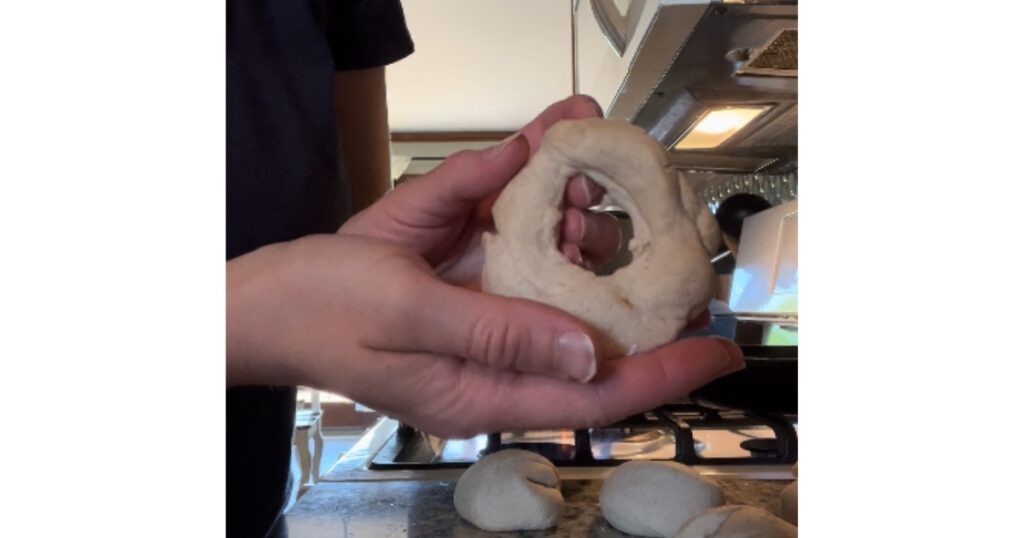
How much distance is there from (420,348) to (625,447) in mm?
865

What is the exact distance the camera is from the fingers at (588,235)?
74 cm

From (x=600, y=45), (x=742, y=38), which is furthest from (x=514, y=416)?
(x=600, y=45)

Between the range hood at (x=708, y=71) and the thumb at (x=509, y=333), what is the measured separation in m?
0.61

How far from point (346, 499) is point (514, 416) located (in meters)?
0.58

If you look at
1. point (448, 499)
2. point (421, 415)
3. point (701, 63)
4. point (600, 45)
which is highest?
point (600, 45)

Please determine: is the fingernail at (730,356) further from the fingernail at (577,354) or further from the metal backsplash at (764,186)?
the metal backsplash at (764,186)

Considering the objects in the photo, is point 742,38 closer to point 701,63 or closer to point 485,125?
point 701,63

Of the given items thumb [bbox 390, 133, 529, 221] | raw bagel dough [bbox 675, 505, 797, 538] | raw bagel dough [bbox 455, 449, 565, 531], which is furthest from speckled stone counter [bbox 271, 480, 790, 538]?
thumb [bbox 390, 133, 529, 221]

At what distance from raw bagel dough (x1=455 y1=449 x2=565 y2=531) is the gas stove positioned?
11 centimetres

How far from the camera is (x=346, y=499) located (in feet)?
3.49

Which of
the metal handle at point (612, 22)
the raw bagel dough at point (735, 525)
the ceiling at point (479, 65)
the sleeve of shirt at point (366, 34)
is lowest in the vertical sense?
the raw bagel dough at point (735, 525)

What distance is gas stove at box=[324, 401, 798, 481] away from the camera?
1172 mm

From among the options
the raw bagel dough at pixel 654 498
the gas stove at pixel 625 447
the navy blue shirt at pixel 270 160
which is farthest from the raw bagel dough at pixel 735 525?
the navy blue shirt at pixel 270 160

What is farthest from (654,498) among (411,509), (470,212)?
(470,212)
